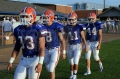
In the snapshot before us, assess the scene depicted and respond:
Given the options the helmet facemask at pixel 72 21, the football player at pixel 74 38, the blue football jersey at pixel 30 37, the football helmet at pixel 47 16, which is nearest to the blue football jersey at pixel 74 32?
the football player at pixel 74 38

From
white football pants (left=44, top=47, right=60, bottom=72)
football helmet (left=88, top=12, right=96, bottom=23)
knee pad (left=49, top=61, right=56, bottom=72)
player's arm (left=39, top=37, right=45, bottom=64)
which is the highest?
football helmet (left=88, top=12, right=96, bottom=23)

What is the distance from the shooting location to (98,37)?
9281 mm

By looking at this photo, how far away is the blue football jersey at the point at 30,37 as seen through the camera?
5.27 meters

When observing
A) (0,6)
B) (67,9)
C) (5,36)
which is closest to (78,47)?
(5,36)

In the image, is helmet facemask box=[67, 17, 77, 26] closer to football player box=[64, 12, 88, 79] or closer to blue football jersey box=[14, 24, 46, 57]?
football player box=[64, 12, 88, 79]

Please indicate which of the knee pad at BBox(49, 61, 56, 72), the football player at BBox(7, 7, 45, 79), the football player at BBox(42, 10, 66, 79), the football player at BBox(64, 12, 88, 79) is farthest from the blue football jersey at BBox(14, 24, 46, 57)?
the football player at BBox(64, 12, 88, 79)

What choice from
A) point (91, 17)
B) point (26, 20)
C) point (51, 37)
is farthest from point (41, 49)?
point (91, 17)

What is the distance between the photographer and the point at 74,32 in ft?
26.7

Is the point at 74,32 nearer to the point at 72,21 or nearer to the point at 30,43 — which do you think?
the point at 72,21

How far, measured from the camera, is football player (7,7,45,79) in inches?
206

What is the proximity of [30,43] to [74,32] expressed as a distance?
9.83ft

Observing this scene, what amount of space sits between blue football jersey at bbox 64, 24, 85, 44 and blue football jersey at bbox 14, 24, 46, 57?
2.86m

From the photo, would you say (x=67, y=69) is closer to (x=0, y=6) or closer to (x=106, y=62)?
(x=106, y=62)

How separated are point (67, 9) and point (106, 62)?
5391 centimetres
